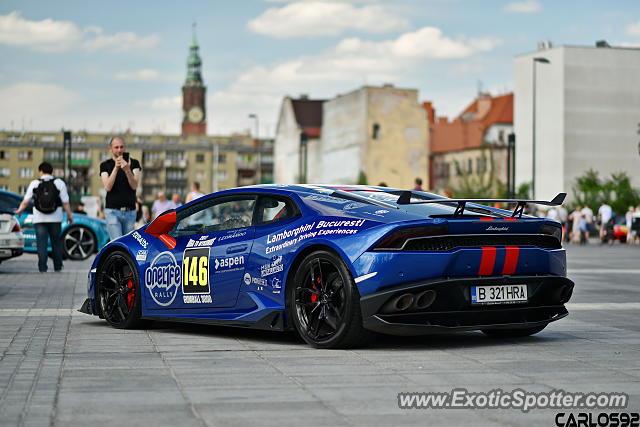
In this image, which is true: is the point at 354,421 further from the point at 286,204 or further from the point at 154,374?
the point at 286,204

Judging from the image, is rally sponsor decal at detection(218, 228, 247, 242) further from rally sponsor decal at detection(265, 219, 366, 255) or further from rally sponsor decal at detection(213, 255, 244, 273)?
rally sponsor decal at detection(265, 219, 366, 255)

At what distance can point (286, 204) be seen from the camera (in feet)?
27.8

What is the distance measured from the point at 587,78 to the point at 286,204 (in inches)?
3408

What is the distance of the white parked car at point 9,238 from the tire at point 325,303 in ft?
36.7

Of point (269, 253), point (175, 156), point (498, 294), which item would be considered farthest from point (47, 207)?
point (175, 156)

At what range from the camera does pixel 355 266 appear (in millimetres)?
7602

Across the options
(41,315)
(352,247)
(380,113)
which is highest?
(380,113)

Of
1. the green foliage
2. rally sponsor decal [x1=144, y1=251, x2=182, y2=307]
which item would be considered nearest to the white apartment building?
the green foliage

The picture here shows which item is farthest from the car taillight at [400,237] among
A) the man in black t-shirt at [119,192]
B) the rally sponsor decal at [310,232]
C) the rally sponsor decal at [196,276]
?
the man in black t-shirt at [119,192]

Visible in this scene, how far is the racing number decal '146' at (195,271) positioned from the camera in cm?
881

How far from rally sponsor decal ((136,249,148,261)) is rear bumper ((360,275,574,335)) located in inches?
98.3

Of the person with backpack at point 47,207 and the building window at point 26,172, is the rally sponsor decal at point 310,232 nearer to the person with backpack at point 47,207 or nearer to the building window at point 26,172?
the person with backpack at point 47,207

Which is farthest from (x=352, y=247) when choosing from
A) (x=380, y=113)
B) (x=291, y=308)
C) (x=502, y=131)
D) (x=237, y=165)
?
(x=237, y=165)

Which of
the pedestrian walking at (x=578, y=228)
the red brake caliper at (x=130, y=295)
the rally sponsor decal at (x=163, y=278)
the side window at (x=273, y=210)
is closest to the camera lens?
the side window at (x=273, y=210)
